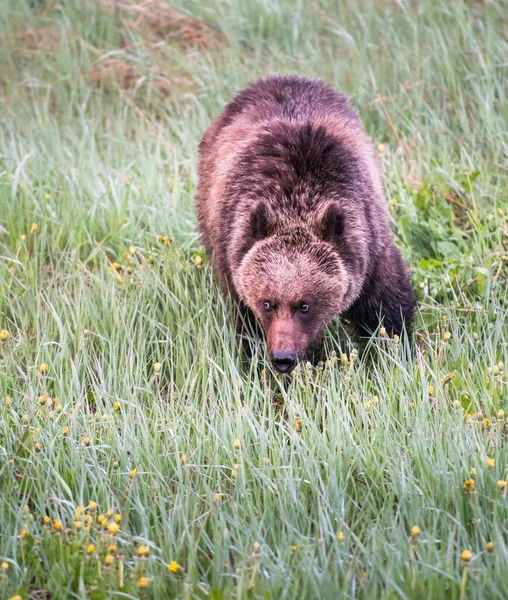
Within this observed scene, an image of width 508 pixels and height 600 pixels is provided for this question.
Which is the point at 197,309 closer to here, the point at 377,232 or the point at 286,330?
the point at 286,330

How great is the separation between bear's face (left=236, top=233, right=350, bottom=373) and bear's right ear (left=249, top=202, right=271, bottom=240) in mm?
48

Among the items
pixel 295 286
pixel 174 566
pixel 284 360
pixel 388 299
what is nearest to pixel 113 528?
pixel 174 566

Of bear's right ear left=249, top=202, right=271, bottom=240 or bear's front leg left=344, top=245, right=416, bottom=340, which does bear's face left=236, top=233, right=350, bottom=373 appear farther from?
bear's front leg left=344, top=245, right=416, bottom=340

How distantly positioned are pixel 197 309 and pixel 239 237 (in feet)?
1.73

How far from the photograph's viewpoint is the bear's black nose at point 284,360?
4.74 m

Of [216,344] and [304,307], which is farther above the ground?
[304,307]

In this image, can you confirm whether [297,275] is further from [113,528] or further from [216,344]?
[113,528]

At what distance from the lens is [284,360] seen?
4.75 metres

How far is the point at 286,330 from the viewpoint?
16.0 feet

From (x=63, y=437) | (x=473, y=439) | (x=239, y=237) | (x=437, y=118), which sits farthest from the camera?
(x=437, y=118)

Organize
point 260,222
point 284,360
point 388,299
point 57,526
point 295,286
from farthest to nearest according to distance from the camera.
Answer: point 388,299
point 260,222
point 295,286
point 284,360
point 57,526

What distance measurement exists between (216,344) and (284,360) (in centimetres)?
66

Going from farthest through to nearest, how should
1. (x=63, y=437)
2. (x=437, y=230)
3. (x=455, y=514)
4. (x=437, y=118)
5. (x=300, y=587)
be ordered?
(x=437, y=118), (x=437, y=230), (x=63, y=437), (x=455, y=514), (x=300, y=587)

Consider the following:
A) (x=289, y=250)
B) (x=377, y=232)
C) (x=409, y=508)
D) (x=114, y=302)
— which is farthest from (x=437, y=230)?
(x=409, y=508)
